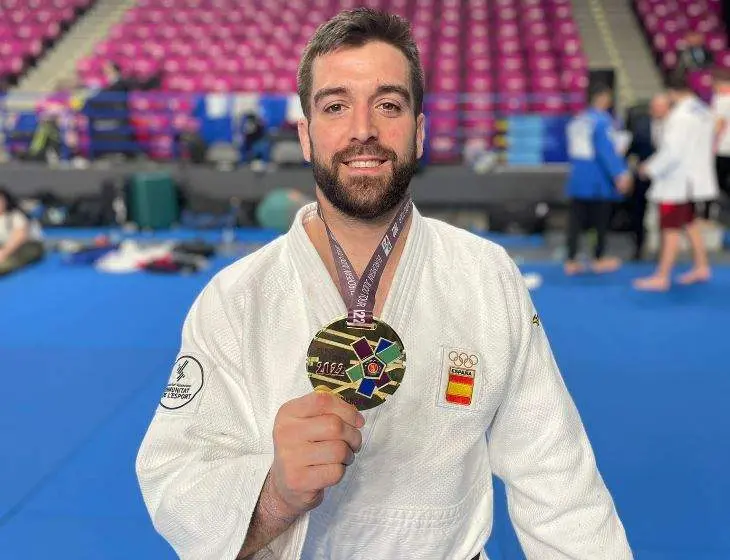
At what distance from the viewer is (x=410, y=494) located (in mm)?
1438

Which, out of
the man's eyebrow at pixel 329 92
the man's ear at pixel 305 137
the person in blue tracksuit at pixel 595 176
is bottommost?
the person in blue tracksuit at pixel 595 176

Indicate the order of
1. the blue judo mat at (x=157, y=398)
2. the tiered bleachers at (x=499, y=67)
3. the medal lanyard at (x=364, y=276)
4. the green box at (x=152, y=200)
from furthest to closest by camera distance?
1. the tiered bleachers at (x=499, y=67)
2. the green box at (x=152, y=200)
3. the blue judo mat at (x=157, y=398)
4. the medal lanyard at (x=364, y=276)

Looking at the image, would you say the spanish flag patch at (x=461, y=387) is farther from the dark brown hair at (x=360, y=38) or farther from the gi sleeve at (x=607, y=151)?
the gi sleeve at (x=607, y=151)

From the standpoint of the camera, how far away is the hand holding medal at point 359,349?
4.33ft

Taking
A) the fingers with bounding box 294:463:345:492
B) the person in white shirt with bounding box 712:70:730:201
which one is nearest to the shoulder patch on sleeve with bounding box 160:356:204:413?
the fingers with bounding box 294:463:345:492

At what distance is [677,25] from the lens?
13.1 metres

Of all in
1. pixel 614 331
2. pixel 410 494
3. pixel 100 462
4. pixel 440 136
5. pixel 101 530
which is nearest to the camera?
pixel 410 494

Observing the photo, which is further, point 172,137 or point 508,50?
point 508,50

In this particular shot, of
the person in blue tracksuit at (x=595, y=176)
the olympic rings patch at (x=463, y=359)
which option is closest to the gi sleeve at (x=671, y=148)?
the person in blue tracksuit at (x=595, y=176)

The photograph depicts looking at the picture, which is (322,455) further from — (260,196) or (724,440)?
(260,196)

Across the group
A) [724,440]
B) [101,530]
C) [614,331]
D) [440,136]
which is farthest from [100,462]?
[440,136]

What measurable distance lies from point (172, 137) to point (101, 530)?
819cm

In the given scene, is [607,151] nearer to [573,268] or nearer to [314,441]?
[573,268]

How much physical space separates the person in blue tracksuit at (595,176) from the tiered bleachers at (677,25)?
6.71 meters
